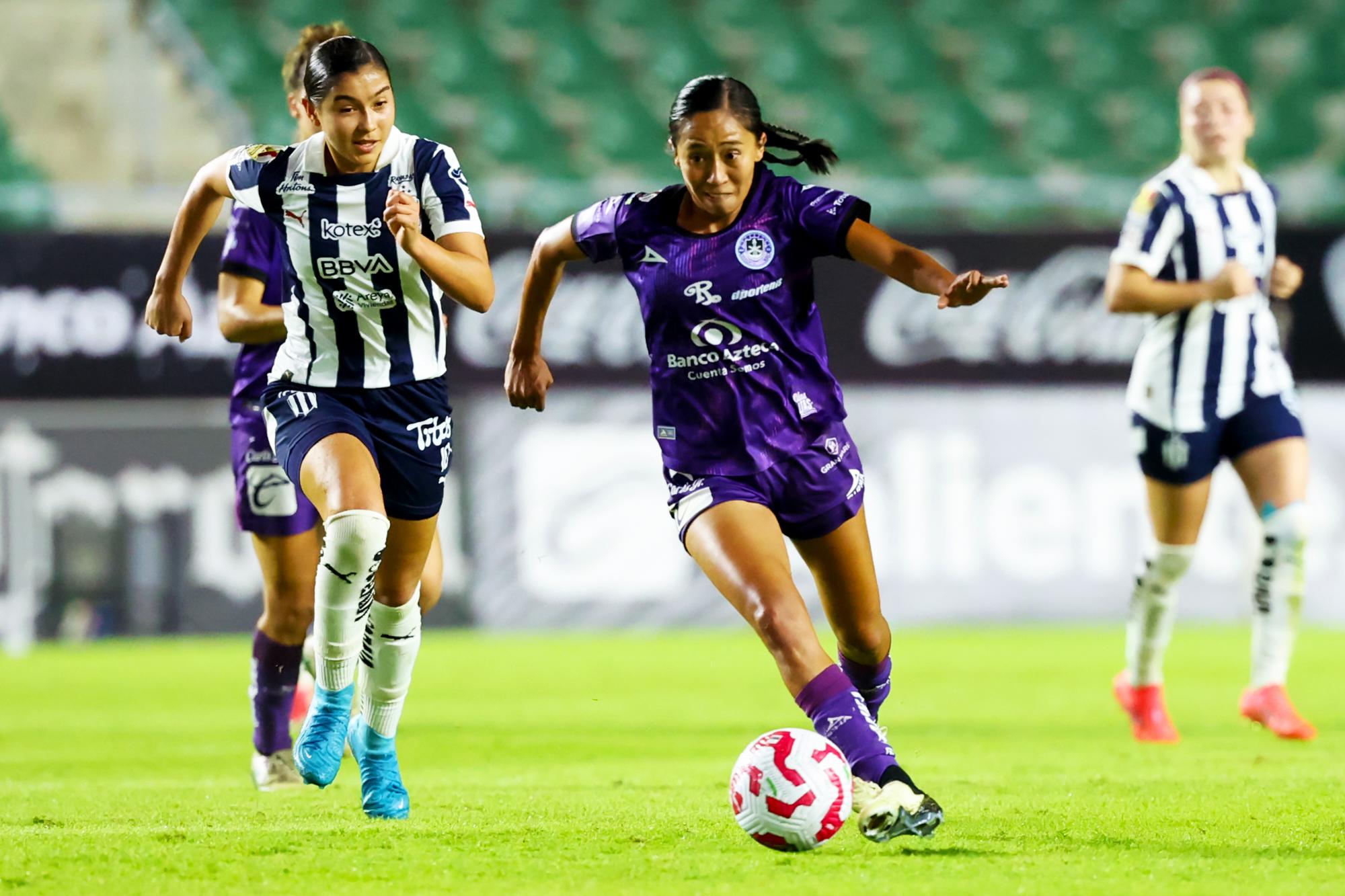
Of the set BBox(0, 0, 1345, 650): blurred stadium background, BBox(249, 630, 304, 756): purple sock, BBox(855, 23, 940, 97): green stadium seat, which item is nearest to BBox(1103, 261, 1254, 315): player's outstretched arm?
BBox(249, 630, 304, 756): purple sock

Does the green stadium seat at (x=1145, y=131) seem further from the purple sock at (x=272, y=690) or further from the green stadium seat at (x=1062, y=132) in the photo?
the purple sock at (x=272, y=690)

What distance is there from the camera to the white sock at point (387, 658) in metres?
5.14

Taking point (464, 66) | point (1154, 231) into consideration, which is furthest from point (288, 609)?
point (464, 66)

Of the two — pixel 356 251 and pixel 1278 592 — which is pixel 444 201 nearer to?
pixel 356 251

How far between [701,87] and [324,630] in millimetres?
1678

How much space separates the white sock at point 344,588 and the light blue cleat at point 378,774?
9.9 inches

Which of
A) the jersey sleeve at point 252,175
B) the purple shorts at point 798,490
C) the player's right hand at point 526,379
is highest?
the jersey sleeve at point 252,175

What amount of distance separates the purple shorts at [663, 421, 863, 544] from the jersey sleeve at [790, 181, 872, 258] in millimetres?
480

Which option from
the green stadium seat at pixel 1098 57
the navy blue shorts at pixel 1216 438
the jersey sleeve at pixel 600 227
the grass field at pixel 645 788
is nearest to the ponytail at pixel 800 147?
the jersey sleeve at pixel 600 227

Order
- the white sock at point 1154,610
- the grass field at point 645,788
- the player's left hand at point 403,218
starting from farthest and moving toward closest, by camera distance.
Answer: the white sock at point 1154,610, the player's left hand at point 403,218, the grass field at point 645,788

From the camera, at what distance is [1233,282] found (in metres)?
7.10

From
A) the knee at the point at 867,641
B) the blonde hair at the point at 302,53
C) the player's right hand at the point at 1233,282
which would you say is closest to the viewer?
the knee at the point at 867,641

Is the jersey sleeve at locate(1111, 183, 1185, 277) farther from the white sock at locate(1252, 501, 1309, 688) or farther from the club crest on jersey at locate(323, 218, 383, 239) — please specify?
the club crest on jersey at locate(323, 218, 383, 239)

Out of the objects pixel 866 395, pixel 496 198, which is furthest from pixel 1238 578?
pixel 496 198
